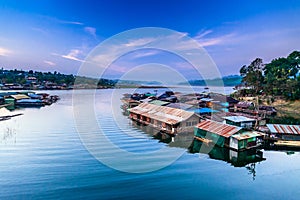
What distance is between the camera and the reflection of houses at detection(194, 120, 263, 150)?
13.5 metres

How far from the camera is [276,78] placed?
35.3 metres

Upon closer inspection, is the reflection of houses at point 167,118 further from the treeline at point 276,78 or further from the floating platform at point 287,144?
the treeline at point 276,78

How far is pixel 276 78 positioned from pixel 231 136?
27.5m

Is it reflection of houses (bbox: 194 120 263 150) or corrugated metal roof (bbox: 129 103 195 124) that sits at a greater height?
corrugated metal roof (bbox: 129 103 195 124)

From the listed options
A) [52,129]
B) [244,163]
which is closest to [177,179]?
[244,163]

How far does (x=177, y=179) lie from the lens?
9.55 m

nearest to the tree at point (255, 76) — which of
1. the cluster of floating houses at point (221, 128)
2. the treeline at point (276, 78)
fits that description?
the treeline at point (276, 78)

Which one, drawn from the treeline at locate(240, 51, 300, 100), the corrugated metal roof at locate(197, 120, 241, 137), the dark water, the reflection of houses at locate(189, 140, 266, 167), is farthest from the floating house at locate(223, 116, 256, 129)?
the treeline at locate(240, 51, 300, 100)

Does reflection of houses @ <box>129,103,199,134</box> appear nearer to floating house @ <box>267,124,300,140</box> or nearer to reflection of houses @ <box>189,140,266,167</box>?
reflection of houses @ <box>189,140,266,167</box>

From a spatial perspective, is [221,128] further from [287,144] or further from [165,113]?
[165,113]

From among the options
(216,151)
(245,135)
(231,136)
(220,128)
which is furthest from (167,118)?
(245,135)

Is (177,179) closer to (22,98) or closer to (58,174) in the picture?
(58,174)

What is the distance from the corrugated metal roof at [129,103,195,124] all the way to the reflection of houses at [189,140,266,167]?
3.48m

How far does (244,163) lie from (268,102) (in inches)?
1054
